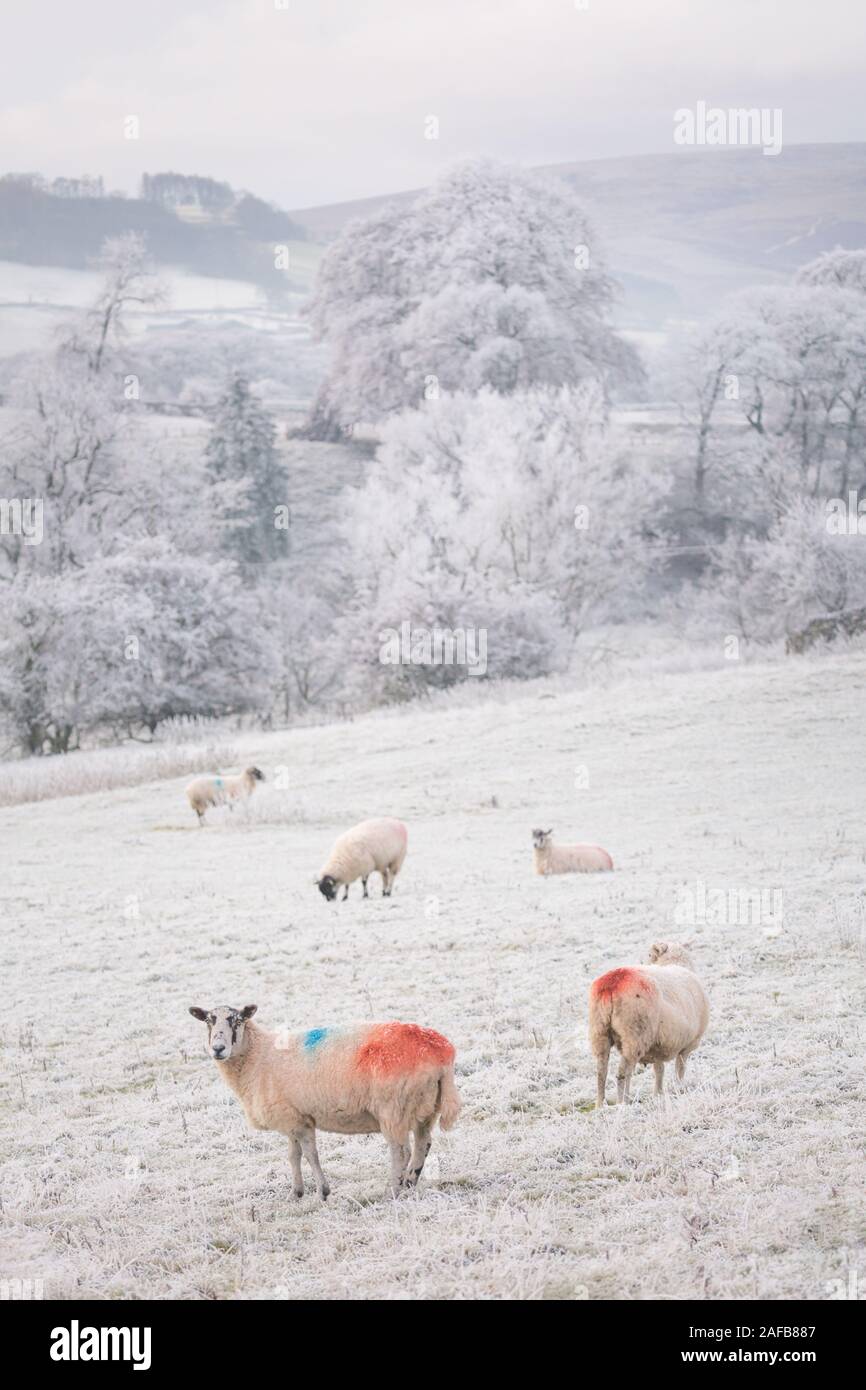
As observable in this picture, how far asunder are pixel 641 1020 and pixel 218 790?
53.9 ft

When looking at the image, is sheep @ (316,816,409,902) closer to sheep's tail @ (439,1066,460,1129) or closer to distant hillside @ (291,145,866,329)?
sheep's tail @ (439,1066,460,1129)

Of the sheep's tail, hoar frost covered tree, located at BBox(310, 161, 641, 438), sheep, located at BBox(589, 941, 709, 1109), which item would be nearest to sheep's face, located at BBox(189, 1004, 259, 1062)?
the sheep's tail

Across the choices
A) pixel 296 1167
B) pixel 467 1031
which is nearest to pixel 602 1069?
pixel 296 1167

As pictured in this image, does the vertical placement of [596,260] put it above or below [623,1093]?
above

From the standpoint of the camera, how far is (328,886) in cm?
1579

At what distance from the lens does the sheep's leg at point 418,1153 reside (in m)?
6.70

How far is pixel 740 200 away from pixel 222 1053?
103601 millimetres

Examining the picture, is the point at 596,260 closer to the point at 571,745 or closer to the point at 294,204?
the point at 571,745

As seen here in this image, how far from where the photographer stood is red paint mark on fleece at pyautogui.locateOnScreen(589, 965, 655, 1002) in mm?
7633

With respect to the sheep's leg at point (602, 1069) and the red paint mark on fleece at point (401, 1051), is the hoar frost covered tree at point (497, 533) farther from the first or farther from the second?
the red paint mark on fleece at point (401, 1051)

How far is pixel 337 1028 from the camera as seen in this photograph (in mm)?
6949

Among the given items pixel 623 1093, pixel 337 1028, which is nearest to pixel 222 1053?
pixel 337 1028

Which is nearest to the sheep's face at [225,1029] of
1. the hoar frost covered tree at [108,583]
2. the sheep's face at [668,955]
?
the sheep's face at [668,955]

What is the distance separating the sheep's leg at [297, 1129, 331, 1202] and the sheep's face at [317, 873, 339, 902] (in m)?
8.84
